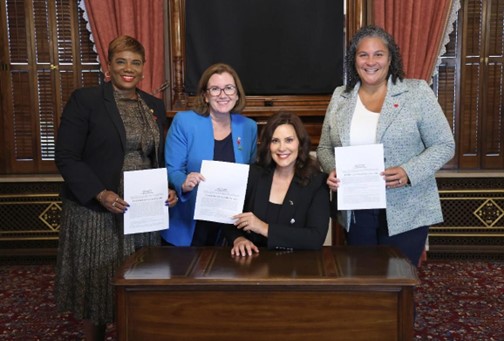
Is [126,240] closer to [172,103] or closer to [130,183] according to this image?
Result: [130,183]

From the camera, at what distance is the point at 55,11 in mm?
5094

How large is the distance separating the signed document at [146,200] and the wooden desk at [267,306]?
0.53m

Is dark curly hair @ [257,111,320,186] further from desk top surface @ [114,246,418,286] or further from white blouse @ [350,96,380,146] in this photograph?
desk top surface @ [114,246,418,286]

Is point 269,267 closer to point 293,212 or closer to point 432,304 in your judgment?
point 293,212

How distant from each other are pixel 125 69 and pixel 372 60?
3.69ft

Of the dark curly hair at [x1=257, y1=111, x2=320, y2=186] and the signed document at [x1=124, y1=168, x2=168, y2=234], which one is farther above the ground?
the dark curly hair at [x1=257, y1=111, x2=320, y2=186]

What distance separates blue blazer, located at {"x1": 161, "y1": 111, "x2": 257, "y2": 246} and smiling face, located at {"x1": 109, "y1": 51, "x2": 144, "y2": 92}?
28 cm

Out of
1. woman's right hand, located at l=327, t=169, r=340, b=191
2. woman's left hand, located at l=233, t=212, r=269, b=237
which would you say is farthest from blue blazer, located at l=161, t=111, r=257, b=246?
woman's right hand, located at l=327, t=169, r=340, b=191

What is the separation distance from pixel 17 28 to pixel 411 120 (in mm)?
3956

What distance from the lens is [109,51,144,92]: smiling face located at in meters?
2.66

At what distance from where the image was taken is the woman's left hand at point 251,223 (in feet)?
8.07

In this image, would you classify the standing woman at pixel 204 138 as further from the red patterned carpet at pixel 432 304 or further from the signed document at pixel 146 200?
the red patterned carpet at pixel 432 304

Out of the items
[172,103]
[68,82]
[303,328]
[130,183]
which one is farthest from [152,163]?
[68,82]

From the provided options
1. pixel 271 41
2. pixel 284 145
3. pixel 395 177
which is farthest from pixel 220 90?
pixel 271 41
